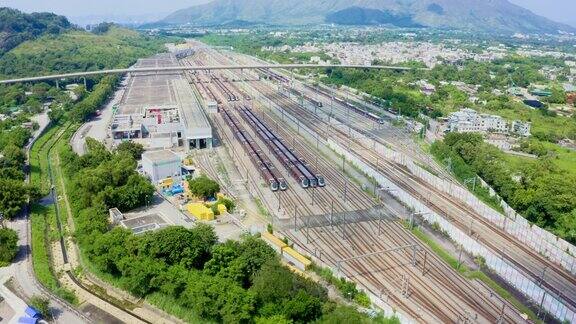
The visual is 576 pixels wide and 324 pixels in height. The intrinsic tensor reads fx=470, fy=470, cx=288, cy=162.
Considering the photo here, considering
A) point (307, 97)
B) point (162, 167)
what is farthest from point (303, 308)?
point (307, 97)

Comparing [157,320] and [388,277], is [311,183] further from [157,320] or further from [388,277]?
[157,320]

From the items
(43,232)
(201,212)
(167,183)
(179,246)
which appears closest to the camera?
(179,246)

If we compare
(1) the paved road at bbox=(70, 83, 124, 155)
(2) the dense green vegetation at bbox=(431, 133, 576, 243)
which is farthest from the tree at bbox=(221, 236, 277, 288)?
(1) the paved road at bbox=(70, 83, 124, 155)

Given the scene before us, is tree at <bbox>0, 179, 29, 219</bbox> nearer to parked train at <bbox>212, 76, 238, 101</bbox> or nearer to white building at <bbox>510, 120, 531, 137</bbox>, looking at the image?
parked train at <bbox>212, 76, 238, 101</bbox>

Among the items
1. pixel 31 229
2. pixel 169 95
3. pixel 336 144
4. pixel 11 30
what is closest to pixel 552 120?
pixel 336 144

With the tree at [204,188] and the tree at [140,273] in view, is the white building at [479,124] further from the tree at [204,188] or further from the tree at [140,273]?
the tree at [140,273]

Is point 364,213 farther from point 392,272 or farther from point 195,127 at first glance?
point 195,127
